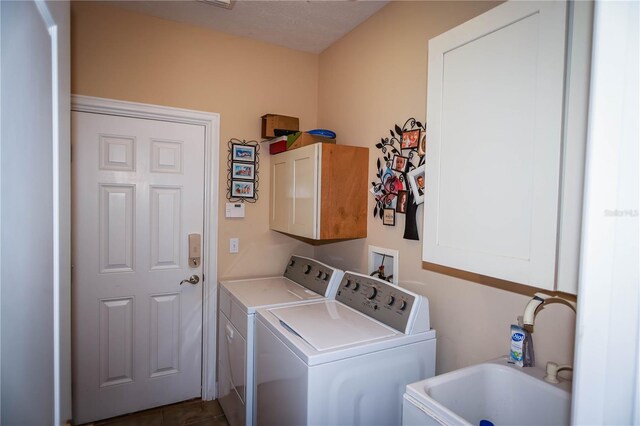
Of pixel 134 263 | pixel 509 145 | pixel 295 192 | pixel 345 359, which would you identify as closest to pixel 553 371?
pixel 345 359

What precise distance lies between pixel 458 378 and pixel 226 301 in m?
1.58

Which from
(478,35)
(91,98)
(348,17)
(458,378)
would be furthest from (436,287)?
(91,98)

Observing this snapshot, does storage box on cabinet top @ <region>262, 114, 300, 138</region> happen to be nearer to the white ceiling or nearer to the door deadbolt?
the white ceiling

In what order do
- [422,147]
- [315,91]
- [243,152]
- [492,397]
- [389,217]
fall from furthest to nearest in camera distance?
1. [315,91]
2. [243,152]
3. [389,217]
4. [422,147]
5. [492,397]

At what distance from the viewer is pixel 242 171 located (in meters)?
2.66

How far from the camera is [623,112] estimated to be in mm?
379

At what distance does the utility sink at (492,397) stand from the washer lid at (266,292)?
3.32 feet

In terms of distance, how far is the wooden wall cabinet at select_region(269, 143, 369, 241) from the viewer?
214 centimetres

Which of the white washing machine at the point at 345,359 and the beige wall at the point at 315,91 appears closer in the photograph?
the white washing machine at the point at 345,359

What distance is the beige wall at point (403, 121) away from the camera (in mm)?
1495

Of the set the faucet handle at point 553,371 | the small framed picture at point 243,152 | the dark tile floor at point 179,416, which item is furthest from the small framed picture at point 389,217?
the dark tile floor at point 179,416

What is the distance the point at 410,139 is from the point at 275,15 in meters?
1.23

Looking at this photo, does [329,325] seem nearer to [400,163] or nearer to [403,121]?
[400,163]

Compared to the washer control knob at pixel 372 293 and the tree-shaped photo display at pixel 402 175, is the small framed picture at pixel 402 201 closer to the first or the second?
the tree-shaped photo display at pixel 402 175
